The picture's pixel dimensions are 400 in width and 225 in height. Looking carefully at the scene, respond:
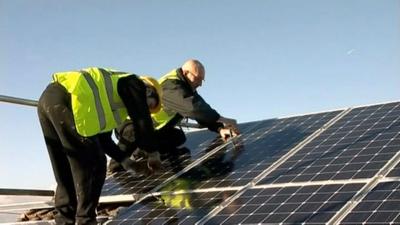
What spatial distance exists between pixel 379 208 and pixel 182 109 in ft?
14.4

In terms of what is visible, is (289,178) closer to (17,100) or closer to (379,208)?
(379,208)

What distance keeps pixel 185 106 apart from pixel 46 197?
235cm

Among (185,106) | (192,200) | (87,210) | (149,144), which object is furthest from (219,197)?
(185,106)

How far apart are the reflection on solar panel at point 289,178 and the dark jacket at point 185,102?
0.47 meters

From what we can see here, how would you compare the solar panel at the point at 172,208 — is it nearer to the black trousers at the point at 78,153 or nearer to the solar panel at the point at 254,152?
the solar panel at the point at 254,152

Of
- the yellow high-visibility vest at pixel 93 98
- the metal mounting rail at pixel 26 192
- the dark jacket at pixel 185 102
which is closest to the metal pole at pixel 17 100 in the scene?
the metal mounting rail at pixel 26 192

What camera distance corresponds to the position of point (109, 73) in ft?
20.7

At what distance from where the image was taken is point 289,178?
6.59m

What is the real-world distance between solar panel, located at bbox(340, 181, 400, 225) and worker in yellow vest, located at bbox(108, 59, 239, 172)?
3905mm

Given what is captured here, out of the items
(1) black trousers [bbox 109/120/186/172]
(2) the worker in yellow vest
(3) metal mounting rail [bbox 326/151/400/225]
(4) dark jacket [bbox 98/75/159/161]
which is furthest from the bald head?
(3) metal mounting rail [bbox 326/151/400/225]

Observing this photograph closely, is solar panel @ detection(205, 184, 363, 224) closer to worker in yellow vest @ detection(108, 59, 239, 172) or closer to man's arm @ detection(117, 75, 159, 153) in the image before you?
man's arm @ detection(117, 75, 159, 153)

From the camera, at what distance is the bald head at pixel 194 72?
9164 mm

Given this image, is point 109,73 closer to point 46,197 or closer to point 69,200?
point 69,200

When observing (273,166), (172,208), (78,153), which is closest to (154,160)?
(172,208)
